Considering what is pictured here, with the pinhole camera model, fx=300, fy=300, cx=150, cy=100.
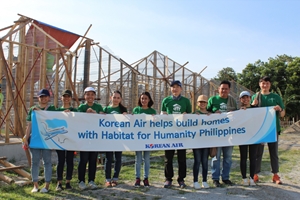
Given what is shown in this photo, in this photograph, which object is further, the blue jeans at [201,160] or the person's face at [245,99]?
the person's face at [245,99]

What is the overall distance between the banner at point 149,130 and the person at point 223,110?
0.40ft

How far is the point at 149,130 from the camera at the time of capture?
17.8ft

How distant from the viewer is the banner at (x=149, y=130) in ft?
16.8

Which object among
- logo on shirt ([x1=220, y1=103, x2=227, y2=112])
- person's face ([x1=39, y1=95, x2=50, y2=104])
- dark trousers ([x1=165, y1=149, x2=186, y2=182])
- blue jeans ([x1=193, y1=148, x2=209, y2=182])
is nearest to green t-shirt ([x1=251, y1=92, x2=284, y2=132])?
logo on shirt ([x1=220, y1=103, x2=227, y2=112])

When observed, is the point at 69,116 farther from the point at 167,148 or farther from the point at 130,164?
the point at 130,164

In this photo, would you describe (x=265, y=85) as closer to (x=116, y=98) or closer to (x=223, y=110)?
(x=223, y=110)

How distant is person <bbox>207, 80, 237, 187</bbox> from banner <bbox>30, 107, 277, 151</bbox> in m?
0.12

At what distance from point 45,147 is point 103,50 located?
24.0 ft

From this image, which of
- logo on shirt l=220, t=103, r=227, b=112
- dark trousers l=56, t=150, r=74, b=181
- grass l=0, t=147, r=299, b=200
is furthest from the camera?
logo on shirt l=220, t=103, r=227, b=112

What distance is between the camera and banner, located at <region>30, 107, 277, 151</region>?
5.11m

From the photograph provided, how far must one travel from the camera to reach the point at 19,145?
26.0 feet

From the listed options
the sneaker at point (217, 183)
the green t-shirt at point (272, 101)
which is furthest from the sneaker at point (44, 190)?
the green t-shirt at point (272, 101)

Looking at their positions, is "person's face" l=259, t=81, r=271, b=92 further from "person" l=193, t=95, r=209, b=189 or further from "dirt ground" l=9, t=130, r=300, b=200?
"dirt ground" l=9, t=130, r=300, b=200

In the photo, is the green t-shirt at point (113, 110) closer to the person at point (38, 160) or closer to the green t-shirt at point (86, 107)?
the green t-shirt at point (86, 107)
